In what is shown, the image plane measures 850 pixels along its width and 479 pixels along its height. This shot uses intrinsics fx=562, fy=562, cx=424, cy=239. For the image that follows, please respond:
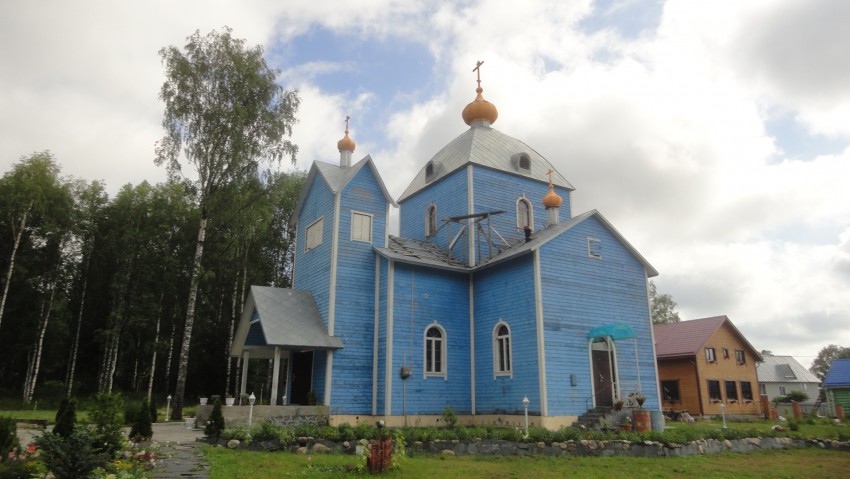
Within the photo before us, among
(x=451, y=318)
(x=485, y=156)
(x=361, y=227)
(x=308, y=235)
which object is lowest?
(x=451, y=318)

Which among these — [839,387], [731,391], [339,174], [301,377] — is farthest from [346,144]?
[839,387]

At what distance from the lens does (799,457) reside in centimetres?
1327

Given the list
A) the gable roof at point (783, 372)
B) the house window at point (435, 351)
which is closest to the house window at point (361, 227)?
the house window at point (435, 351)

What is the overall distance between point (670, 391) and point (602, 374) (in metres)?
14.0

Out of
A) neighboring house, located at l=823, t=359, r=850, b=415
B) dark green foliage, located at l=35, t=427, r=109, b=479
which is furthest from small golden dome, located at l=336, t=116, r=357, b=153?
neighboring house, located at l=823, t=359, r=850, b=415

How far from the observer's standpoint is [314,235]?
19078 mm

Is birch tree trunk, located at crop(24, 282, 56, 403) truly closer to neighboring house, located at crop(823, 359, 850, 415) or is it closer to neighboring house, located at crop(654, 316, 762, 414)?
neighboring house, located at crop(654, 316, 762, 414)

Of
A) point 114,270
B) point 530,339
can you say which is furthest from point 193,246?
point 530,339

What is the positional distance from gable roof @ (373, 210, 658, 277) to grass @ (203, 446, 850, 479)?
22.5 feet

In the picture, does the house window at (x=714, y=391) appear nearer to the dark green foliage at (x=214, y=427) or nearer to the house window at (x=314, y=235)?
the house window at (x=314, y=235)

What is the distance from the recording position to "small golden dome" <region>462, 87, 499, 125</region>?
2319 cm

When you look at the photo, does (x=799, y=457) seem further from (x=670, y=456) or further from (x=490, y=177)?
(x=490, y=177)

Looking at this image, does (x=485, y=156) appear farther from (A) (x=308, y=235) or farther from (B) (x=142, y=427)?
(B) (x=142, y=427)

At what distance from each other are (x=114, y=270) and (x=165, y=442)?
73.0 ft
